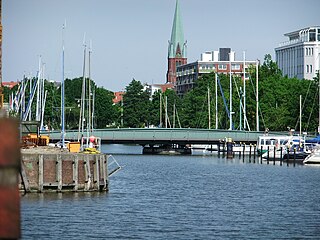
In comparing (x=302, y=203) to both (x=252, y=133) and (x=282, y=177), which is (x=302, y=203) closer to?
(x=282, y=177)

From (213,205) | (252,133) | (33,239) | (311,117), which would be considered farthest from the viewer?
(311,117)

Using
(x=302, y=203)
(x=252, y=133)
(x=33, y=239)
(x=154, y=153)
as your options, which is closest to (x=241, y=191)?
(x=302, y=203)

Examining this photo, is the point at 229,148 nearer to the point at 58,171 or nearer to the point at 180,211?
the point at 58,171

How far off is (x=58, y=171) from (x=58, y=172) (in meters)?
0.14

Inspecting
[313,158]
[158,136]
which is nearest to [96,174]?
[313,158]

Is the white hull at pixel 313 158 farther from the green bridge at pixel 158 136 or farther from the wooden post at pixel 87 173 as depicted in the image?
the wooden post at pixel 87 173

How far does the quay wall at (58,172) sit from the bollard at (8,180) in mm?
43824

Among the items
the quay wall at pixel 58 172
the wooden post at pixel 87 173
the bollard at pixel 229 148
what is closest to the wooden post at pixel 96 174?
the quay wall at pixel 58 172

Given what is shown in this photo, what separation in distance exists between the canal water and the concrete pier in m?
0.68

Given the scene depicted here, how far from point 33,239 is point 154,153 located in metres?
123

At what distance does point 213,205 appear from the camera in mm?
52438

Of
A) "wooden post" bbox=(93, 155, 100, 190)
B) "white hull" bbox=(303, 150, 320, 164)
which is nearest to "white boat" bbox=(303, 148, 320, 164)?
"white hull" bbox=(303, 150, 320, 164)

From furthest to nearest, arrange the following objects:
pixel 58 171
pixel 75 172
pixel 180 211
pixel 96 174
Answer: pixel 96 174 < pixel 75 172 < pixel 58 171 < pixel 180 211

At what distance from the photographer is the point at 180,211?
47.6 m
